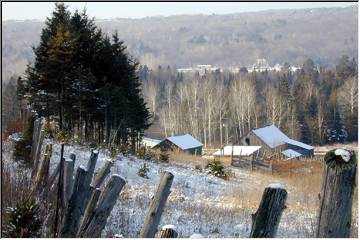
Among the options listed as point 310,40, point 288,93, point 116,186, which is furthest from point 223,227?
point 310,40

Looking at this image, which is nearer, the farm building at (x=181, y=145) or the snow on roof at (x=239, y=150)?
the snow on roof at (x=239, y=150)

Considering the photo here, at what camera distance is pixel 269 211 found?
3145 millimetres

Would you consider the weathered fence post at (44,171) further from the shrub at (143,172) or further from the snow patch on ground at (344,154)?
the shrub at (143,172)

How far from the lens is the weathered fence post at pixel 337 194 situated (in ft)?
9.92

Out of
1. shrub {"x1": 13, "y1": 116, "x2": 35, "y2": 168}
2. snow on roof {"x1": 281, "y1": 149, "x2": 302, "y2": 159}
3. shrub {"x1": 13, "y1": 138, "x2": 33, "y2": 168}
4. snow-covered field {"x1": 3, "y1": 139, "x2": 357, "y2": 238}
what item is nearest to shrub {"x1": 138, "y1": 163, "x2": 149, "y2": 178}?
snow-covered field {"x1": 3, "y1": 139, "x2": 357, "y2": 238}

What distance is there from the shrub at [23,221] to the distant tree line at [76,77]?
1613cm

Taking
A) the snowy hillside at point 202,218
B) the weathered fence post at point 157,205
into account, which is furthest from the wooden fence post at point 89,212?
the snowy hillside at point 202,218

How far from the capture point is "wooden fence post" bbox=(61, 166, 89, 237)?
18.0ft

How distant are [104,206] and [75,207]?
891 millimetres

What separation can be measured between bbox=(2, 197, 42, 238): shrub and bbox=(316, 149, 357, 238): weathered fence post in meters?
3.22

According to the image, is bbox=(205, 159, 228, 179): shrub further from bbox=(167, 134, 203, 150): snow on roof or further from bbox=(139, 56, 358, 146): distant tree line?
bbox=(139, 56, 358, 146): distant tree line

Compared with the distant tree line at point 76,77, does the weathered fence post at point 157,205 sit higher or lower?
lower

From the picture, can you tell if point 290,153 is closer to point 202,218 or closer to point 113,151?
point 113,151

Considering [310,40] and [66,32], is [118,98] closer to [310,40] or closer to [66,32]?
[66,32]
